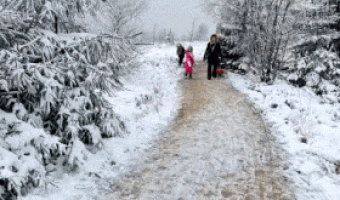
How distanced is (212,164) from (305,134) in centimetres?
242

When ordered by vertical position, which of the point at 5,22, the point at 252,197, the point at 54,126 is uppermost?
the point at 5,22

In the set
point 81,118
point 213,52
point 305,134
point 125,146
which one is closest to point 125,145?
point 125,146

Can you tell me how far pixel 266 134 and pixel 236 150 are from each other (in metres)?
1.24

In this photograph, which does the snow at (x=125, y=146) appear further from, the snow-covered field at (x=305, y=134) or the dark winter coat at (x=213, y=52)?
the snow-covered field at (x=305, y=134)

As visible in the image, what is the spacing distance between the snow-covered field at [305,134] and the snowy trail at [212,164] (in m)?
0.28

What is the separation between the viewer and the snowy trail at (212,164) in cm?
358

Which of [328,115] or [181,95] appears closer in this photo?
[328,115]

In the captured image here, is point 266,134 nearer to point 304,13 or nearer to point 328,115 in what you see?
point 328,115

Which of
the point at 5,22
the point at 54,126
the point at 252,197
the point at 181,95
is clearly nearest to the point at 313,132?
the point at 252,197

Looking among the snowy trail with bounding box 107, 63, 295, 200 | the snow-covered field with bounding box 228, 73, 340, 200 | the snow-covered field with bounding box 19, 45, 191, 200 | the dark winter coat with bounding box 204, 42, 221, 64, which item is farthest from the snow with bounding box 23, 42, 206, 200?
the snow-covered field with bounding box 228, 73, 340, 200

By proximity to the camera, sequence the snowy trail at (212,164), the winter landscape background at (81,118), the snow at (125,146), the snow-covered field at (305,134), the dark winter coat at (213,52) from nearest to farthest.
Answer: the winter landscape background at (81,118) → the snow at (125,146) → the snowy trail at (212,164) → the snow-covered field at (305,134) → the dark winter coat at (213,52)

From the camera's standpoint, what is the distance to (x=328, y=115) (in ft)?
21.0

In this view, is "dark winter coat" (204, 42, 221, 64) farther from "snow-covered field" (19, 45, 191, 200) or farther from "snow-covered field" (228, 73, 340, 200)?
"snow-covered field" (228, 73, 340, 200)

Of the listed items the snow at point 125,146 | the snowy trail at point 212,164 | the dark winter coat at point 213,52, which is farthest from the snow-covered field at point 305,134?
the snow at point 125,146
